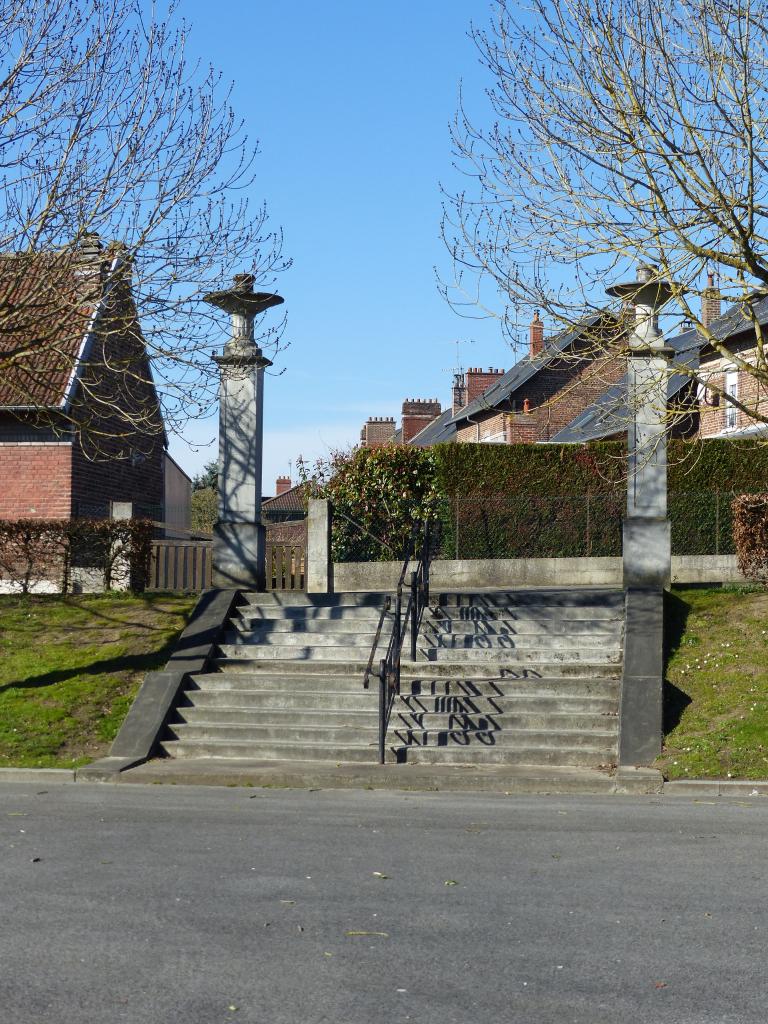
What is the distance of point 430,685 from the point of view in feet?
47.8

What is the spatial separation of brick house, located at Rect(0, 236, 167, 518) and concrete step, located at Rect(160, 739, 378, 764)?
3.85 m

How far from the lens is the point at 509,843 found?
9.14 meters

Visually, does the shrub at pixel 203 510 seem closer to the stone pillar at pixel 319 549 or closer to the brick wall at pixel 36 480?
the brick wall at pixel 36 480

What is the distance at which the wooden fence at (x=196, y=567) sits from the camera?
20.9m

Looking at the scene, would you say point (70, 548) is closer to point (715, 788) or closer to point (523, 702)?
point (523, 702)

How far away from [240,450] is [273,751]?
19.7ft

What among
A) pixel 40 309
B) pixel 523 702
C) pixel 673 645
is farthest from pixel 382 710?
pixel 40 309

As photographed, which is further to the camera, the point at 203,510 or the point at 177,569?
the point at 203,510

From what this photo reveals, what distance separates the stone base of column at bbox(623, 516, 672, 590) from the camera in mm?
16750

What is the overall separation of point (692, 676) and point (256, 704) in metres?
5.42

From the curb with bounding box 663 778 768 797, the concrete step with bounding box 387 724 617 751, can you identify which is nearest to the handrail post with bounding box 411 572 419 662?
the concrete step with bounding box 387 724 617 751

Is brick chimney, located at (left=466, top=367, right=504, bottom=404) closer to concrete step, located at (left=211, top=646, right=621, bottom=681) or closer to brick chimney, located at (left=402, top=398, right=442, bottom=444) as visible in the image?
brick chimney, located at (left=402, top=398, right=442, bottom=444)

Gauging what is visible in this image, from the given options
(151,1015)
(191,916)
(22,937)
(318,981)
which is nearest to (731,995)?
(318,981)

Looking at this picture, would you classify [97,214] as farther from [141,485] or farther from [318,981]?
[141,485]
